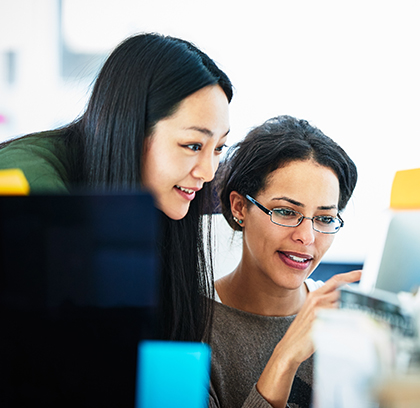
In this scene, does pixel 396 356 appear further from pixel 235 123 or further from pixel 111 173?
pixel 235 123

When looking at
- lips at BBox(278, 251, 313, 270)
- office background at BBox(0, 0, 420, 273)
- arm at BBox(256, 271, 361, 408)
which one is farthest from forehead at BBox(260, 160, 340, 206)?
office background at BBox(0, 0, 420, 273)

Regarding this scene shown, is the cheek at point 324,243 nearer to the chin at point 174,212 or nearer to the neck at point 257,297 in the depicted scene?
the neck at point 257,297

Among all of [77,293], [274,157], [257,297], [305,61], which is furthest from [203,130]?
[305,61]

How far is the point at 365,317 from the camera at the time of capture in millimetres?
453

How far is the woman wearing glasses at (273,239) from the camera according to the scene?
116 cm

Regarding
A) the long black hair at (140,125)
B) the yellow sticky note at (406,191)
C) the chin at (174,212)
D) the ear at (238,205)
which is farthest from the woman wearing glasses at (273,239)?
the yellow sticky note at (406,191)

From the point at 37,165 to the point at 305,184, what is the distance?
654mm

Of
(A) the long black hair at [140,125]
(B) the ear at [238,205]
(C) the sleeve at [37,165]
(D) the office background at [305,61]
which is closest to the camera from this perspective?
(C) the sleeve at [37,165]

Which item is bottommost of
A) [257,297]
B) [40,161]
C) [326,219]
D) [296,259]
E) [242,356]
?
[242,356]

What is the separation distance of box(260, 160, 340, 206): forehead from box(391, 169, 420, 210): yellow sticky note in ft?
2.06

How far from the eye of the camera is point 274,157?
4.10 feet

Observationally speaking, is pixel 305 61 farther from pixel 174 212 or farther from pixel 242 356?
pixel 242 356

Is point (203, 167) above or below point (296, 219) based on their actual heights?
above

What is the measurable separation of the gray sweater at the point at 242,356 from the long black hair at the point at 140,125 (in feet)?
0.23
